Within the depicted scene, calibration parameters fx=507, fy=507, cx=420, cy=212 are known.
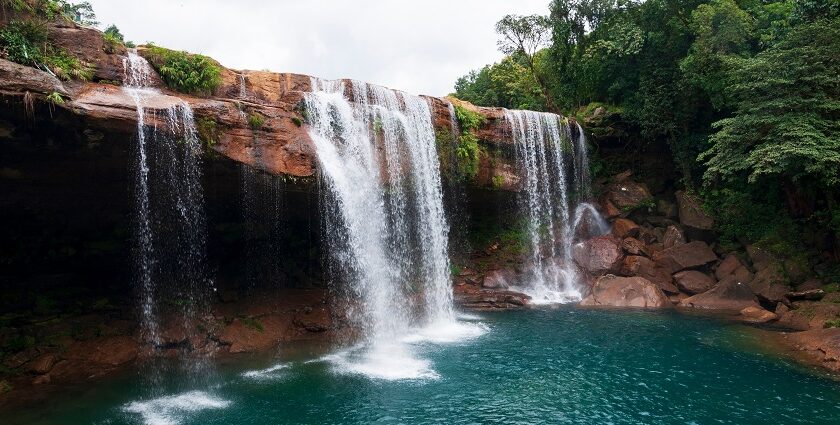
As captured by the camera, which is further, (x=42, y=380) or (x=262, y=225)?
(x=262, y=225)

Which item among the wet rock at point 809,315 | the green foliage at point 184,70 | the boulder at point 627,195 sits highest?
the green foliage at point 184,70

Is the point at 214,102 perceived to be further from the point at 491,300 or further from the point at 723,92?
the point at 723,92

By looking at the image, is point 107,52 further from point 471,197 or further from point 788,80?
point 788,80

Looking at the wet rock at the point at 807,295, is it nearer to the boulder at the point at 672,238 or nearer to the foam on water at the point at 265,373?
→ the boulder at the point at 672,238

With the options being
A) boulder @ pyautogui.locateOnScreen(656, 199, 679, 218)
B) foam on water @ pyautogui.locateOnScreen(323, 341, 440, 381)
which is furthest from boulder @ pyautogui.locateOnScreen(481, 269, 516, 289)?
boulder @ pyautogui.locateOnScreen(656, 199, 679, 218)

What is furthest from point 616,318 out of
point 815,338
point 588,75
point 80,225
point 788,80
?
point 80,225

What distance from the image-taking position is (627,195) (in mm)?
23906

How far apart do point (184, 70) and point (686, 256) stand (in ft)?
64.1

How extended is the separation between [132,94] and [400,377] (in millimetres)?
9015

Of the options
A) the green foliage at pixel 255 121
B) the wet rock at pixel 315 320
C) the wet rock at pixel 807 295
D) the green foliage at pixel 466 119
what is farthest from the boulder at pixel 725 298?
the green foliage at pixel 255 121

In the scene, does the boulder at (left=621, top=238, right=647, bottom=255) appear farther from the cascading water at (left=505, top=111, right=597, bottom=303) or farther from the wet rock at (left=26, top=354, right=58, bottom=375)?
the wet rock at (left=26, top=354, right=58, bottom=375)

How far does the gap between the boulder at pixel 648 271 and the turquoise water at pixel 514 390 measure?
603 centimetres

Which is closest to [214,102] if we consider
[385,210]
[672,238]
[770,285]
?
[385,210]

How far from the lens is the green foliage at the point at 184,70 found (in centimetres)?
1362
